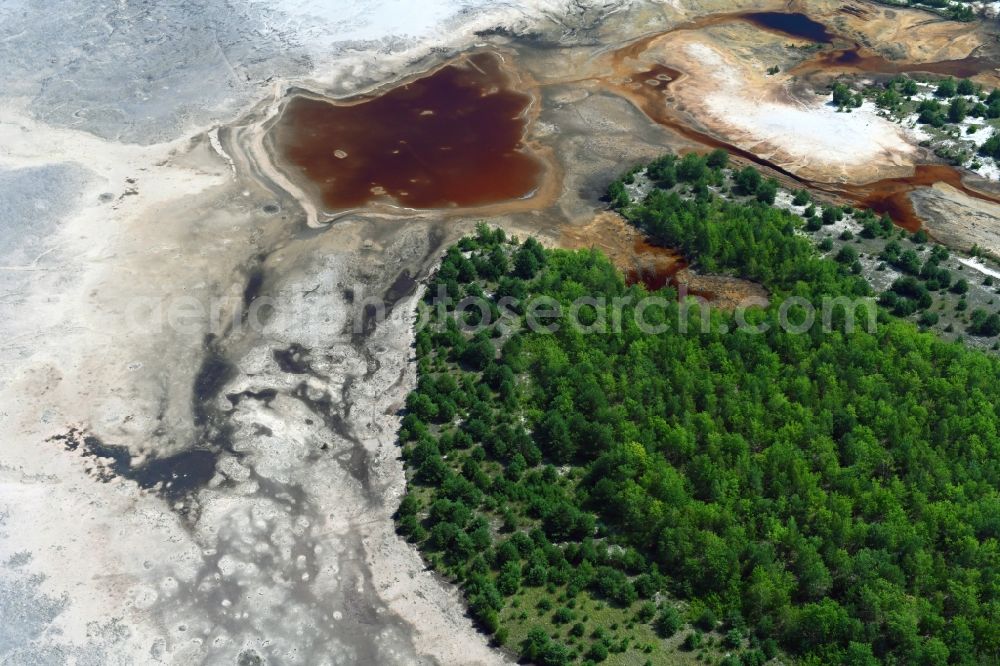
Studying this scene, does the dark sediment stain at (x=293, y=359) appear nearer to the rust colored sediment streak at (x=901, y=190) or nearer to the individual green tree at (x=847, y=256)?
the individual green tree at (x=847, y=256)

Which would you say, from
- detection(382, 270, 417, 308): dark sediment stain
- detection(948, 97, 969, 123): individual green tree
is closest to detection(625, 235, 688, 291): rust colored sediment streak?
detection(382, 270, 417, 308): dark sediment stain

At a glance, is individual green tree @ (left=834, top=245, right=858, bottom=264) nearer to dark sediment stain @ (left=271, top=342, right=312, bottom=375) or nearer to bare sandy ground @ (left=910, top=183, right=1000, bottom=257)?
bare sandy ground @ (left=910, top=183, right=1000, bottom=257)

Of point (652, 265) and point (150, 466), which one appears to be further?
point (652, 265)

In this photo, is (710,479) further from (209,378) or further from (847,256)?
(209,378)

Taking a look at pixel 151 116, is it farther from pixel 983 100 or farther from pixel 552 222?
pixel 983 100

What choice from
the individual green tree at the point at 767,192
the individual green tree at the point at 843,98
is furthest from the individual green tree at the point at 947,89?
the individual green tree at the point at 767,192

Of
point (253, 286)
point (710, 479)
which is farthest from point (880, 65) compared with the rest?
point (253, 286)

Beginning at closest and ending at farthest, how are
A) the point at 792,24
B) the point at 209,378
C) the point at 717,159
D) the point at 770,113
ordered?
the point at 209,378, the point at 717,159, the point at 770,113, the point at 792,24
